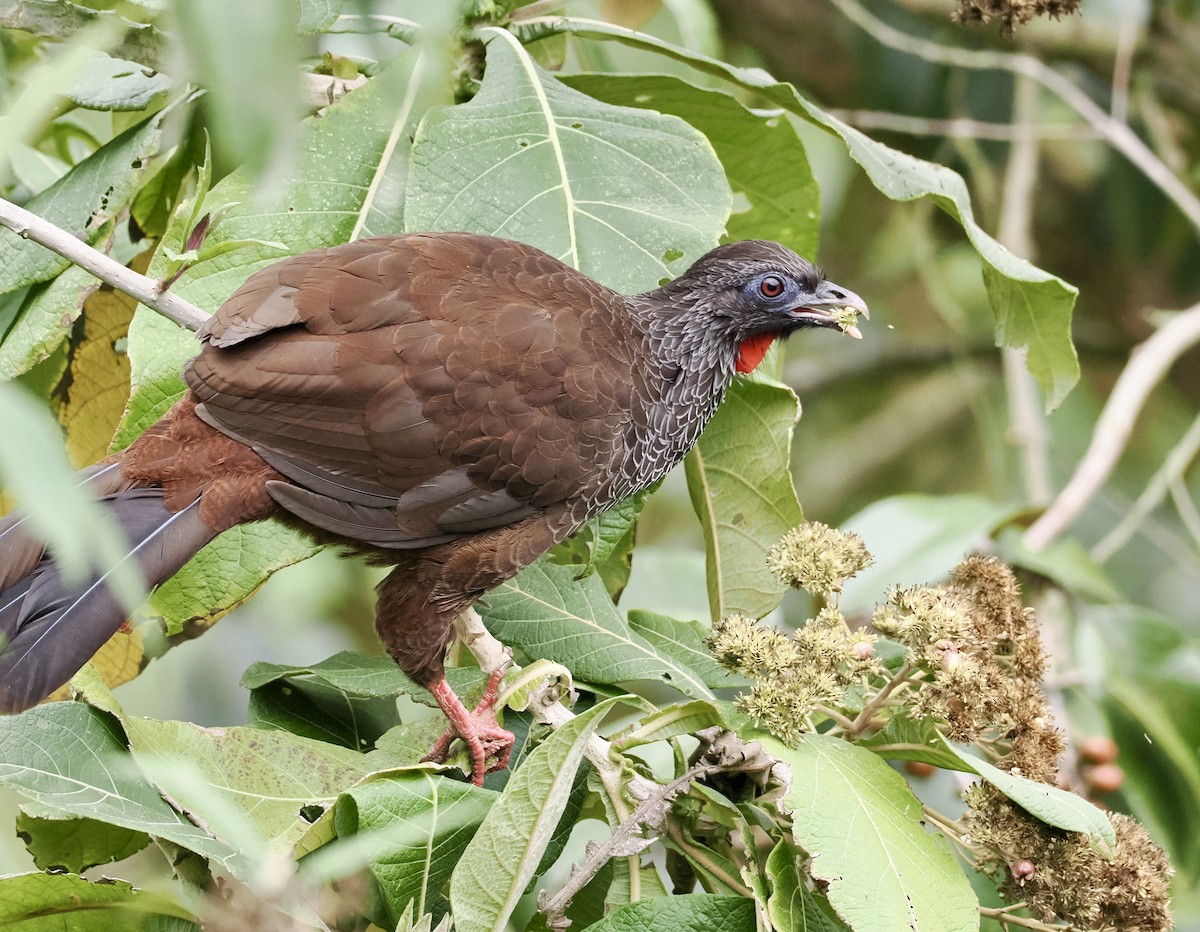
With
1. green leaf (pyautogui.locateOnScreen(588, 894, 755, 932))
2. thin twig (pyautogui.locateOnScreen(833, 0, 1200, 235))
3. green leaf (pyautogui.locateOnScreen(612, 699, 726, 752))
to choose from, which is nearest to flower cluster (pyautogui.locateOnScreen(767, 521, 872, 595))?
green leaf (pyautogui.locateOnScreen(612, 699, 726, 752))

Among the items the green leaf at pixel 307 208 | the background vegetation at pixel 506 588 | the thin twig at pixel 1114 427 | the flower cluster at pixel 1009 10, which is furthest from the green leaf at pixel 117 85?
the thin twig at pixel 1114 427

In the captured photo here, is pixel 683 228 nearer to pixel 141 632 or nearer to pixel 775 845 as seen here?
pixel 775 845

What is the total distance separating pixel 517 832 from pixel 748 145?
5.05 ft

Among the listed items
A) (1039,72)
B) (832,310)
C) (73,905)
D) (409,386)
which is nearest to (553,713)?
(409,386)

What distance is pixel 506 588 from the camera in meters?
2.44

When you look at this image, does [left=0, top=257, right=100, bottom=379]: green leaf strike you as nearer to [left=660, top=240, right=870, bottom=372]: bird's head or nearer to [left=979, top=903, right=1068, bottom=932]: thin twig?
[left=660, top=240, right=870, bottom=372]: bird's head

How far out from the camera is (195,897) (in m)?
1.82

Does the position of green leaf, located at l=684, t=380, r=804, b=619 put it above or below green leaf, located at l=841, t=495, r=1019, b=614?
above

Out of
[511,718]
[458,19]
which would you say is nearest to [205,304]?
[458,19]

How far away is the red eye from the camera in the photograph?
2.63m

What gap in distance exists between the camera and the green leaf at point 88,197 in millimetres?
2258

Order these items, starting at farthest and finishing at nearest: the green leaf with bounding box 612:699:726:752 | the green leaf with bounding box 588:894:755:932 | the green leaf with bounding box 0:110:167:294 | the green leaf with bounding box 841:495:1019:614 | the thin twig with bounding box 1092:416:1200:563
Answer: the thin twig with bounding box 1092:416:1200:563
the green leaf with bounding box 841:495:1019:614
the green leaf with bounding box 0:110:167:294
the green leaf with bounding box 612:699:726:752
the green leaf with bounding box 588:894:755:932

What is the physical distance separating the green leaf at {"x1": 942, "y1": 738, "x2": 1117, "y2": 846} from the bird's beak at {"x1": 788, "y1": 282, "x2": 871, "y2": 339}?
111 cm

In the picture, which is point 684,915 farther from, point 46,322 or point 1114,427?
point 1114,427
